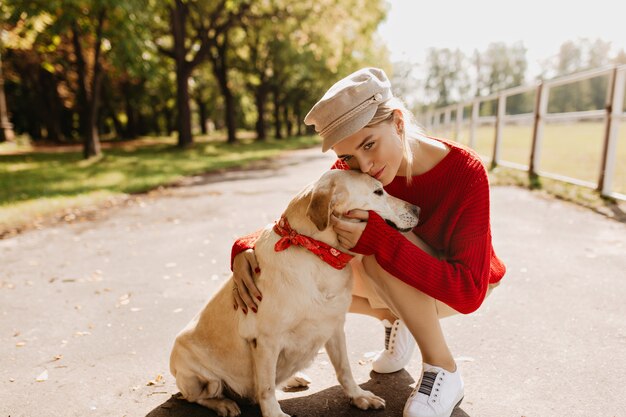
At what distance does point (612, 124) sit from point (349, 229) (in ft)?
19.4

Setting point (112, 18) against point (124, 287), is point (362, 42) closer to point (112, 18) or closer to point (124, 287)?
point (112, 18)

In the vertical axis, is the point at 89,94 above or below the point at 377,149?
above

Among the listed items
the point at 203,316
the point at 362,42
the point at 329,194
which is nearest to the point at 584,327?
the point at 329,194

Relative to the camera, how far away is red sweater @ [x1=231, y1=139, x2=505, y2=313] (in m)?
2.44

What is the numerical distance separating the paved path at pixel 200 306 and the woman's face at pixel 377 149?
1300 millimetres

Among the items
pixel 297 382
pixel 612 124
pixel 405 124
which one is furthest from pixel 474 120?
pixel 297 382

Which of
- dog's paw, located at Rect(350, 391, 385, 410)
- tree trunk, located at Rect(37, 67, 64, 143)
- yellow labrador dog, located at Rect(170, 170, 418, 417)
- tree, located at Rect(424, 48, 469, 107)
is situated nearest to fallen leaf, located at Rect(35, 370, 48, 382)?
yellow labrador dog, located at Rect(170, 170, 418, 417)

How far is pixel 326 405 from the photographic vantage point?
8.87 feet

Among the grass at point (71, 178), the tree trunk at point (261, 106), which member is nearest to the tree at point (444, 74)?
the tree trunk at point (261, 106)

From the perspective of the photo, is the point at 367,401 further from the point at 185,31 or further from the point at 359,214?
the point at 185,31

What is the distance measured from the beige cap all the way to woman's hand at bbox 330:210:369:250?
42cm

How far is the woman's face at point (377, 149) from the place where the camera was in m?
2.57

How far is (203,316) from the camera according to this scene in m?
2.72

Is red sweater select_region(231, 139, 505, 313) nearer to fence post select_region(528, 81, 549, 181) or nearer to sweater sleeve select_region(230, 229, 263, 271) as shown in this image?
sweater sleeve select_region(230, 229, 263, 271)
